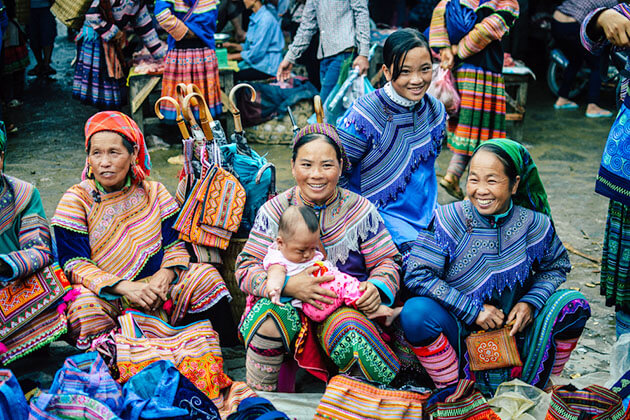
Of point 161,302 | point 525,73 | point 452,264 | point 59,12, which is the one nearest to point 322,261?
point 452,264

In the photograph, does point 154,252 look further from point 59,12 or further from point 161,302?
point 59,12

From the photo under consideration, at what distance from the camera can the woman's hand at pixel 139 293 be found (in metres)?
2.98

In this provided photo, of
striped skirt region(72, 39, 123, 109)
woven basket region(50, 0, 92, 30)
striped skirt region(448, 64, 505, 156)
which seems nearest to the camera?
striped skirt region(448, 64, 505, 156)

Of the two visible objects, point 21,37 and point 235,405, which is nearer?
point 235,405

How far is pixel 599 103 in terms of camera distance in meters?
8.55

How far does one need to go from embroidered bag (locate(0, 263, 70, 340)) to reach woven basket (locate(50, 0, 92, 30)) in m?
4.52

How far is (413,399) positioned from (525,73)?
16.9 ft

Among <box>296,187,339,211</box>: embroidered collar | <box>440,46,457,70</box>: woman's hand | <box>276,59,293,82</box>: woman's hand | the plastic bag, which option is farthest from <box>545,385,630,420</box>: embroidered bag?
<box>276,59,293,82</box>: woman's hand

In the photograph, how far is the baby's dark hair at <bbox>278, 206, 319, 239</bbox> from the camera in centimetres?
269

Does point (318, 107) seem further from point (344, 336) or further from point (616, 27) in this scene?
point (616, 27)

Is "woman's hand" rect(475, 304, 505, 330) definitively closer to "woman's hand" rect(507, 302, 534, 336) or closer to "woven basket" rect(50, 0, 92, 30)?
"woman's hand" rect(507, 302, 534, 336)

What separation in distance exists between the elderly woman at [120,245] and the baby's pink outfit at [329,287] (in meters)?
0.47

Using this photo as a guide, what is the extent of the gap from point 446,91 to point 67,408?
3.96m

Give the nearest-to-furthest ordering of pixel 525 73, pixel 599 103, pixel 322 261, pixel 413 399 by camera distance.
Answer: pixel 413 399, pixel 322 261, pixel 525 73, pixel 599 103
